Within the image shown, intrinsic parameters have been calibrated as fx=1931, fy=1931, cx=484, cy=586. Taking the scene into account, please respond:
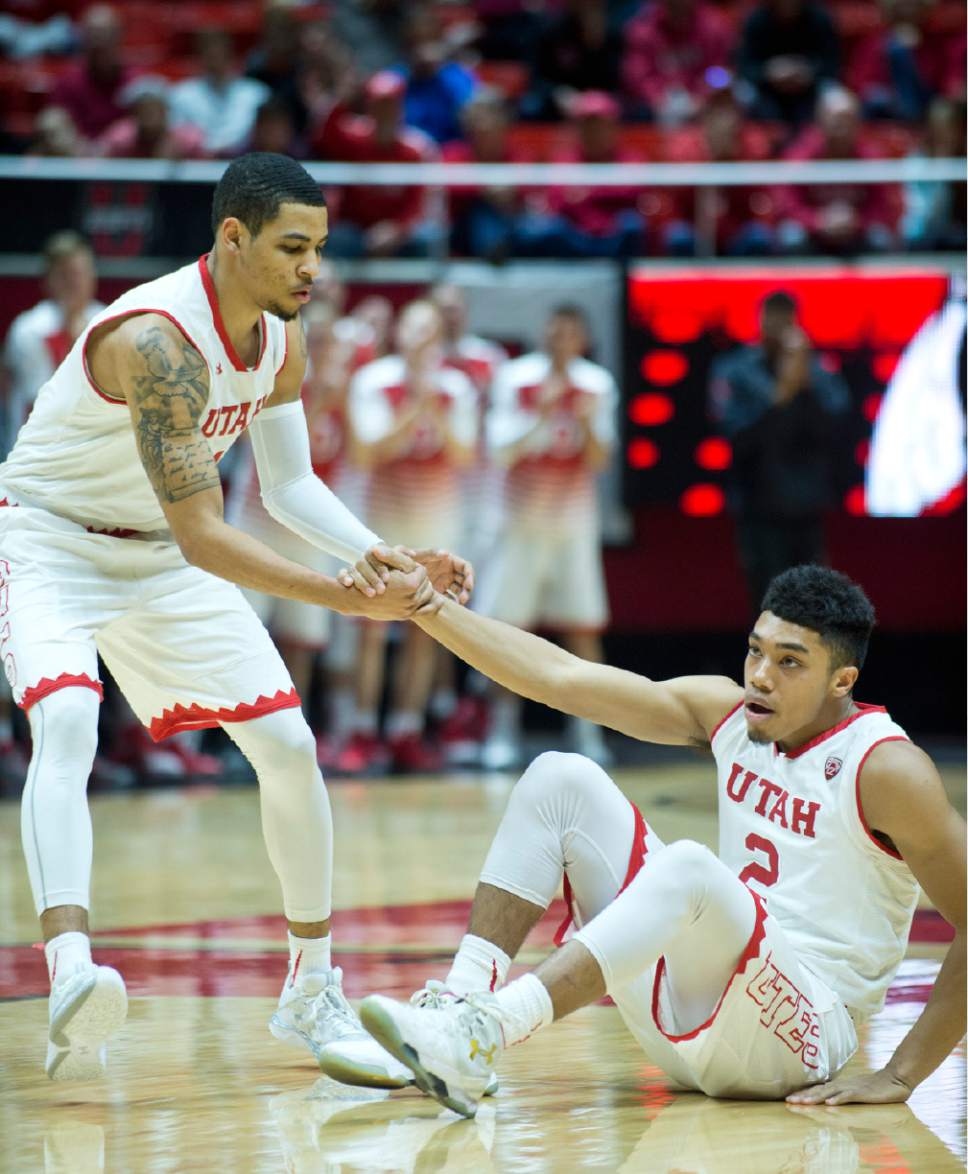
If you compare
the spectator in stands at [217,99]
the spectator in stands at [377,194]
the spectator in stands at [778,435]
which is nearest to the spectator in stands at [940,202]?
the spectator in stands at [778,435]

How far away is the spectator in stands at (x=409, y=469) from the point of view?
9.89 m

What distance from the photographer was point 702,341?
10281mm

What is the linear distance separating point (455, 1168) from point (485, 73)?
1107 cm

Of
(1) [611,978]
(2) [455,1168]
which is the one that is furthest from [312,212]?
(2) [455,1168]

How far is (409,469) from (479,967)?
6487mm

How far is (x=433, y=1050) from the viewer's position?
133 inches

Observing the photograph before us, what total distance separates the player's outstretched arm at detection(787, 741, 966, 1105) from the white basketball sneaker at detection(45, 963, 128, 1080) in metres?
1.33

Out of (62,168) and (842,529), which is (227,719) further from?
(842,529)

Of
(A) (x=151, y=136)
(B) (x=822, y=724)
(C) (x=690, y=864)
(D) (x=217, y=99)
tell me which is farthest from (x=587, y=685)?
(D) (x=217, y=99)

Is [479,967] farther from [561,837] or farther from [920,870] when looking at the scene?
[920,870]

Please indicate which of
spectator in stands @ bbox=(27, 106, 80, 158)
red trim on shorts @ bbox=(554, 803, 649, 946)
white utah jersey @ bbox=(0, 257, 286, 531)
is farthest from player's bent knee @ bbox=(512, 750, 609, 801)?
spectator in stands @ bbox=(27, 106, 80, 158)

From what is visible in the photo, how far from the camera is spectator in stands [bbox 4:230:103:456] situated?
883cm

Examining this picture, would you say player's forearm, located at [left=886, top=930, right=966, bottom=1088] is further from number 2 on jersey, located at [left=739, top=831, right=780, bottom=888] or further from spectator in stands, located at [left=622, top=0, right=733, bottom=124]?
spectator in stands, located at [left=622, top=0, right=733, bottom=124]

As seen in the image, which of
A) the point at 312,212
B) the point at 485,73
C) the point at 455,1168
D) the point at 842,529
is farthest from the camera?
the point at 485,73
